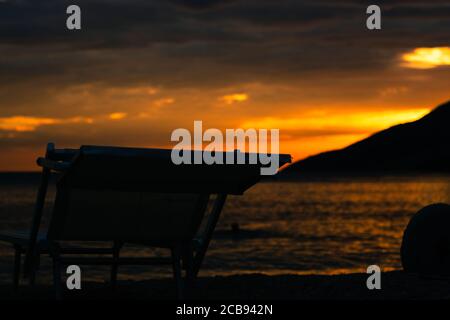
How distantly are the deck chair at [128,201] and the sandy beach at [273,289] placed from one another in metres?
0.63

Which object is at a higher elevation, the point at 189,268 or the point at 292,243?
the point at 292,243

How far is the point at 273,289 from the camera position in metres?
7.89

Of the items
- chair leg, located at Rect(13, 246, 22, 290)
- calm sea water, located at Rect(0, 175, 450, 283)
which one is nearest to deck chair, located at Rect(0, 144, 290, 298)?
chair leg, located at Rect(13, 246, 22, 290)

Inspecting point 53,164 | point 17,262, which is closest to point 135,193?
point 53,164

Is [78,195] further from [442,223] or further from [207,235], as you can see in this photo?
[442,223]

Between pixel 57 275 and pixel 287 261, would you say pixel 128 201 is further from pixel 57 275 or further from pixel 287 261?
pixel 287 261

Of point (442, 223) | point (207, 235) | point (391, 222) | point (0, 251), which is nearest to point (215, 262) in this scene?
point (0, 251)

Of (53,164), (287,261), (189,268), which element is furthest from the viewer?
(287,261)

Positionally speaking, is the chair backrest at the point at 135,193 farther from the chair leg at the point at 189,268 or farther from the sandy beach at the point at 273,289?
the sandy beach at the point at 273,289

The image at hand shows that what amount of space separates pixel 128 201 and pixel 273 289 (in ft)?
6.88

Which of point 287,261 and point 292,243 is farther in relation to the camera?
point 292,243

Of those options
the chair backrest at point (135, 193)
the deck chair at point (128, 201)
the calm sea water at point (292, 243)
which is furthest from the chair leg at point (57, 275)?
the calm sea water at point (292, 243)

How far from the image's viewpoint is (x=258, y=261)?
127ft
